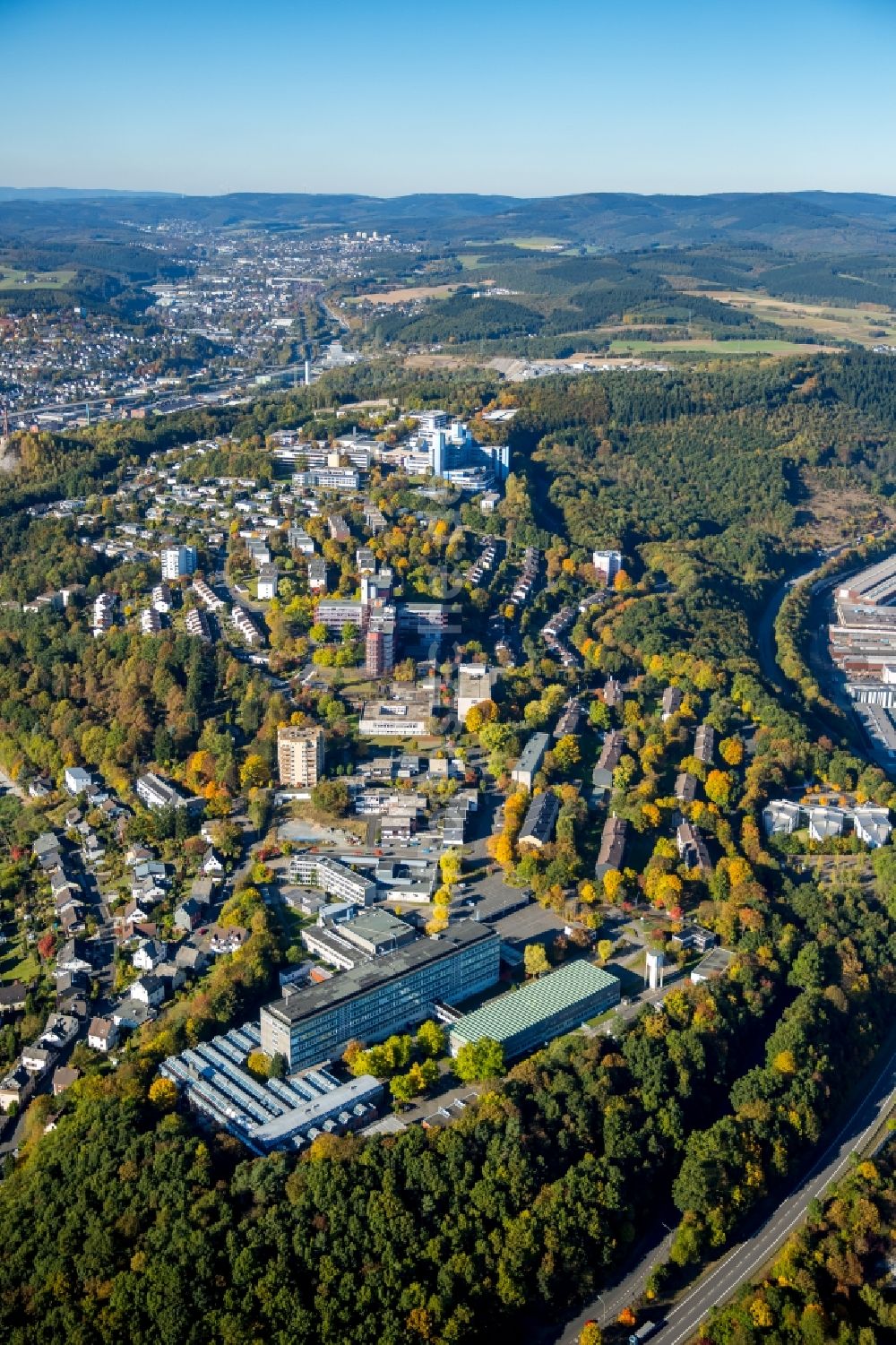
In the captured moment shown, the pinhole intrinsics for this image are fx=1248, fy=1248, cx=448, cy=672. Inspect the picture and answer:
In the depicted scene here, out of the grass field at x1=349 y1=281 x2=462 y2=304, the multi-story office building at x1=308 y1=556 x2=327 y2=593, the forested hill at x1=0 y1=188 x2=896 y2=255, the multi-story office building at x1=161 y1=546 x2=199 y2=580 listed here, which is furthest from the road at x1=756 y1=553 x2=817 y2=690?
the forested hill at x1=0 y1=188 x2=896 y2=255

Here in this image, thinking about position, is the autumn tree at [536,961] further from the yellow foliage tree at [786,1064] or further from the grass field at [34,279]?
the grass field at [34,279]

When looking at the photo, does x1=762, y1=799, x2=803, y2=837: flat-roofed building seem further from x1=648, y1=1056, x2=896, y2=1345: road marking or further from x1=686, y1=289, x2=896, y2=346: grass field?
x1=686, y1=289, x2=896, y2=346: grass field

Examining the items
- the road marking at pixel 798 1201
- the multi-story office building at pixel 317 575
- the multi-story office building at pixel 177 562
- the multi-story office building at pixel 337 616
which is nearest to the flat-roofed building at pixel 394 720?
the multi-story office building at pixel 337 616

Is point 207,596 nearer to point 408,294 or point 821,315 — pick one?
point 821,315

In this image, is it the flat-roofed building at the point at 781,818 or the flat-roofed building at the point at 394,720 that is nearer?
the flat-roofed building at the point at 781,818

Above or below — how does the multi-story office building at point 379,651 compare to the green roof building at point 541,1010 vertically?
above

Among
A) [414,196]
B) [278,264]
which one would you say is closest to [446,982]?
[278,264]
